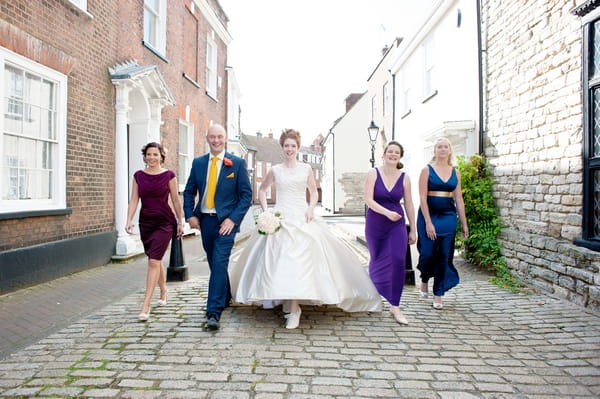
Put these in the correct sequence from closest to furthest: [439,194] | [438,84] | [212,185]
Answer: [212,185] < [439,194] < [438,84]

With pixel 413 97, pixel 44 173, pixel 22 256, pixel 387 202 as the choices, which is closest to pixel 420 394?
pixel 387 202

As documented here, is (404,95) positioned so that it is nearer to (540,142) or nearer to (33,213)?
(540,142)

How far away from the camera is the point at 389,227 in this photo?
4.55 metres

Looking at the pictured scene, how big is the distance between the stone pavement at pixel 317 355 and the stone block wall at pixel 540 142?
0.77 meters

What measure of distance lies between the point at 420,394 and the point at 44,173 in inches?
238

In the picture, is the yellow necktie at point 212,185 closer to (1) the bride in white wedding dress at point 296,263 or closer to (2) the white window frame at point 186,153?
(1) the bride in white wedding dress at point 296,263

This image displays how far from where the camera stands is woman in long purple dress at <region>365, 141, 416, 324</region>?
443cm

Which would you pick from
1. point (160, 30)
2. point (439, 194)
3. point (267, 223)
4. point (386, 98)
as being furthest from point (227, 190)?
point (386, 98)

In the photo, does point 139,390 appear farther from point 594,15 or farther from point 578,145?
point 594,15

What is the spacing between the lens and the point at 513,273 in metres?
6.39

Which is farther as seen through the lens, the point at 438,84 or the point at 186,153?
the point at 186,153

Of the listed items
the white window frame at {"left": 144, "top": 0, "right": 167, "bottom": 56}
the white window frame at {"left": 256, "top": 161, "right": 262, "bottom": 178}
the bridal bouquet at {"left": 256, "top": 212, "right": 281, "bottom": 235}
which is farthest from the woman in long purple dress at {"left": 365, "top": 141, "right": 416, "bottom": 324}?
the white window frame at {"left": 256, "top": 161, "right": 262, "bottom": 178}

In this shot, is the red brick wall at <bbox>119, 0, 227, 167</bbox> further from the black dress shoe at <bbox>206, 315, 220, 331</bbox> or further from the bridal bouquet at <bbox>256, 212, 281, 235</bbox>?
the black dress shoe at <bbox>206, 315, 220, 331</bbox>

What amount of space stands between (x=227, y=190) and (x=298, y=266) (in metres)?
1.08
